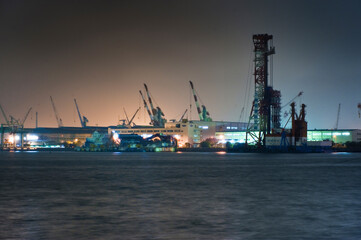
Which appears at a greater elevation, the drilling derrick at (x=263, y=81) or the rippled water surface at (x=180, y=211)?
the drilling derrick at (x=263, y=81)

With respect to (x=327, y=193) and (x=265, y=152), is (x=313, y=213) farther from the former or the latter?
(x=265, y=152)

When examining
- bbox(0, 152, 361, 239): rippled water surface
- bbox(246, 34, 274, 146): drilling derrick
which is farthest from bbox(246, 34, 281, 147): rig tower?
bbox(0, 152, 361, 239): rippled water surface

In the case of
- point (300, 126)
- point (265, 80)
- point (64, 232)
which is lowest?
point (64, 232)

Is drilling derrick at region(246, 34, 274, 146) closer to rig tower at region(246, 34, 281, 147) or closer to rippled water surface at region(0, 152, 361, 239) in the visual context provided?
rig tower at region(246, 34, 281, 147)

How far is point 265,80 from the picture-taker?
382 feet

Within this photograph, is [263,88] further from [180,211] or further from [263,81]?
[180,211]

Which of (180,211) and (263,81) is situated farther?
(263,81)

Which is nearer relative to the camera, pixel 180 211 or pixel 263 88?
pixel 180 211

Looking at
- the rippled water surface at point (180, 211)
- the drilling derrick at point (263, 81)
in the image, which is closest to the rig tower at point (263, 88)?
the drilling derrick at point (263, 81)

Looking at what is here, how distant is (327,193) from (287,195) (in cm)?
298

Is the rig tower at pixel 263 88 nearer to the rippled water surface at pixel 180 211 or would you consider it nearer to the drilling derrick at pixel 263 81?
the drilling derrick at pixel 263 81

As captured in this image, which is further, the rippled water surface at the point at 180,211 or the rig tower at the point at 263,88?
the rig tower at the point at 263,88

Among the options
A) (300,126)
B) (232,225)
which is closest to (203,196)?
(232,225)


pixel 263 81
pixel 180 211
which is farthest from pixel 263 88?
pixel 180 211
